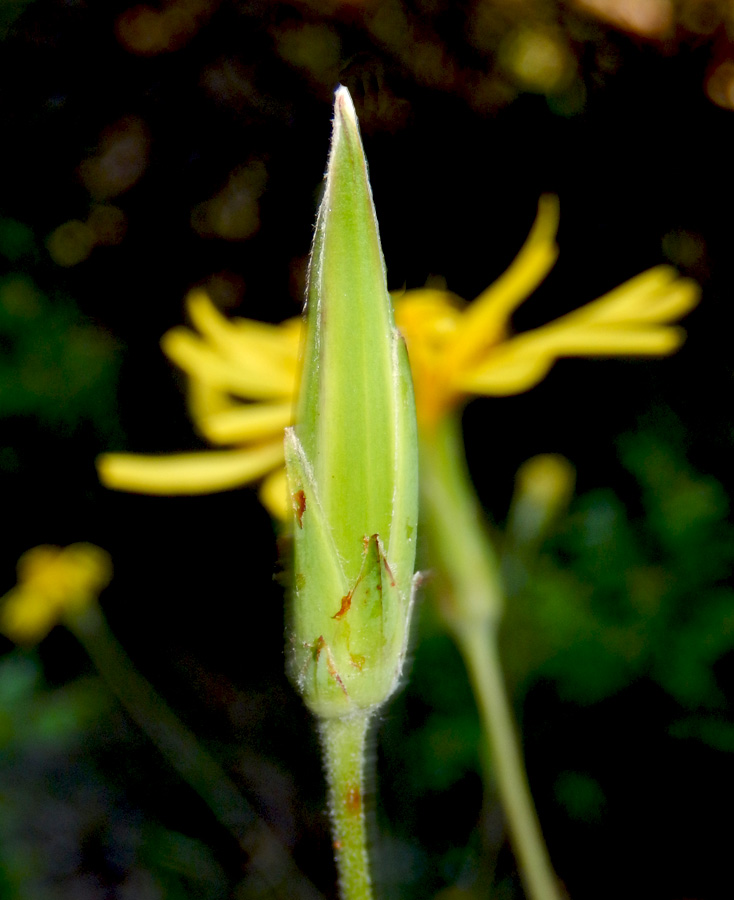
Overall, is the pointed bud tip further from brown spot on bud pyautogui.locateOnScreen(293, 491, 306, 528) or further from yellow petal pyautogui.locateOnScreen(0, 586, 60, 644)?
yellow petal pyautogui.locateOnScreen(0, 586, 60, 644)

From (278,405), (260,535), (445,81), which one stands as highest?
(445,81)

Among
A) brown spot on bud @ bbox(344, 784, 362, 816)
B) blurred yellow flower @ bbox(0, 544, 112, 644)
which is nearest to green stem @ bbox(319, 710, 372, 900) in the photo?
brown spot on bud @ bbox(344, 784, 362, 816)

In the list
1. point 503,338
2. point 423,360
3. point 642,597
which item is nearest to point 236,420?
point 423,360

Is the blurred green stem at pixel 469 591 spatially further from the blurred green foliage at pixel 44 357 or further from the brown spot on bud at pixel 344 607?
the blurred green foliage at pixel 44 357

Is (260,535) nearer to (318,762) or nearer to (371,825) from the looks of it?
(318,762)

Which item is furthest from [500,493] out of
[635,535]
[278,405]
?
[278,405]

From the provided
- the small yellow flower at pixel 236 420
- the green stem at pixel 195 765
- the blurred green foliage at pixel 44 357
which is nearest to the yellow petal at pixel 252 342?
the small yellow flower at pixel 236 420
